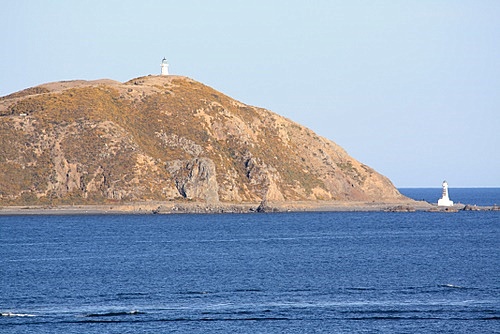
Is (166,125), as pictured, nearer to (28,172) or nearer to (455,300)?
(28,172)

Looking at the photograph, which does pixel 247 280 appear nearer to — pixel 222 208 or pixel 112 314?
pixel 112 314

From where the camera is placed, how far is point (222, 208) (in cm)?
16962

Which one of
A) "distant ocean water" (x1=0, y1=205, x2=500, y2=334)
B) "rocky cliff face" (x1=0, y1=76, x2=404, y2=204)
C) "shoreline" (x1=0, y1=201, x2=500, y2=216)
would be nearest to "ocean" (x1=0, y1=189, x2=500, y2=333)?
"distant ocean water" (x1=0, y1=205, x2=500, y2=334)

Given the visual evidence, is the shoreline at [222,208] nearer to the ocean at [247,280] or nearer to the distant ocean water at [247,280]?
the distant ocean water at [247,280]

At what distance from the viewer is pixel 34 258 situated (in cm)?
8612

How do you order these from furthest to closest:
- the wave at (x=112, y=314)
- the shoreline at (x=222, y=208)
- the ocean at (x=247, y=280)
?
the shoreline at (x=222, y=208), the wave at (x=112, y=314), the ocean at (x=247, y=280)

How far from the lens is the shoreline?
156000 millimetres

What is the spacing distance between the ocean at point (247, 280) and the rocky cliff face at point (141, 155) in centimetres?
3497

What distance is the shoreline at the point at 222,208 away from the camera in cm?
15600

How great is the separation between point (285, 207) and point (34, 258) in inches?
3790

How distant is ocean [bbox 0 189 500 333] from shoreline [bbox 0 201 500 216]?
94.1 ft

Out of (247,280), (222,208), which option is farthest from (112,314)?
(222,208)

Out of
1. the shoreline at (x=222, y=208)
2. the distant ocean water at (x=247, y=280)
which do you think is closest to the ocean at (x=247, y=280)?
the distant ocean water at (x=247, y=280)

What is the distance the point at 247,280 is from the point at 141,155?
103027mm
